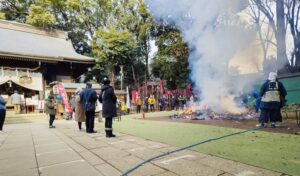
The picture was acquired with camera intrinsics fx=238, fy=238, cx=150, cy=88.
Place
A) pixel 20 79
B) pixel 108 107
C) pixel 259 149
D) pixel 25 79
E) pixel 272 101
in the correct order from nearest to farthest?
pixel 259 149 < pixel 108 107 < pixel 272 101 < pixel 20 79 < pixel 25 79

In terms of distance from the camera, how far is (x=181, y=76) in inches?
894

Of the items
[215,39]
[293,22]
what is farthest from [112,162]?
[293,22]

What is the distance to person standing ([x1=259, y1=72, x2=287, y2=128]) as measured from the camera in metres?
7.28

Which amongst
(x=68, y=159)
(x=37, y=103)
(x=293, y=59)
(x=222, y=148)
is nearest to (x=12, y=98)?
(x=37, y=103)

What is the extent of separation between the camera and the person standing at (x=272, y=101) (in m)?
7.28

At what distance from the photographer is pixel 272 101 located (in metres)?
7.30

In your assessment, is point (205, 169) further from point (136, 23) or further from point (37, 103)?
point (136, 23)

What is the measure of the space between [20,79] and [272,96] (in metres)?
17.3

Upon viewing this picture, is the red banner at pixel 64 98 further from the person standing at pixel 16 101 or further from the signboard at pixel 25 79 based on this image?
the signboard at pixel 25 79

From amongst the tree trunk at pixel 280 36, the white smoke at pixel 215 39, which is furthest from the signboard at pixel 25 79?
the tree trunk at pixel 280 36

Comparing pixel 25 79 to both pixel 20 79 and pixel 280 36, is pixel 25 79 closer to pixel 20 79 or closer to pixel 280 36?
→ pixel 20 79

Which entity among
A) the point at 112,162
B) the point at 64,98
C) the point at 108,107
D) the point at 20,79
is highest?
the point at 20,79

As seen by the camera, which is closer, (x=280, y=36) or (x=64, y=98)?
(x=280, y=36)

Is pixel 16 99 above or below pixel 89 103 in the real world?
above
